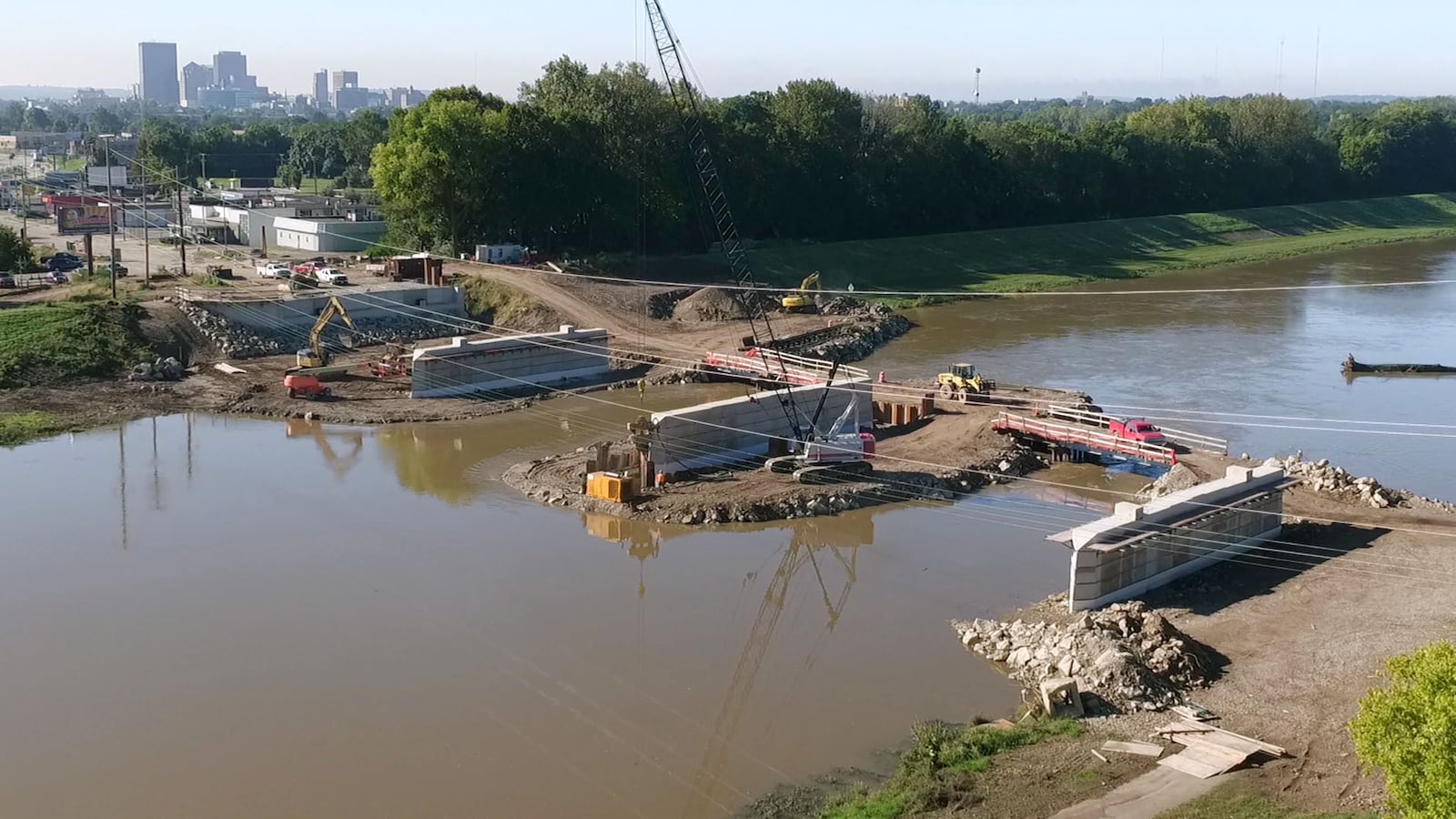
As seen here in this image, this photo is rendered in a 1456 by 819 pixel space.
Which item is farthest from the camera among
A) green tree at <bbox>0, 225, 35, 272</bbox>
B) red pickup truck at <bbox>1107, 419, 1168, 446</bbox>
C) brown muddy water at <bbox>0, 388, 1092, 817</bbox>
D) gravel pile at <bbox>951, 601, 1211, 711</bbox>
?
green tree at <bbox>0, 225, 35, 272</bbox>

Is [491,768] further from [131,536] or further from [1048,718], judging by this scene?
[131,536]

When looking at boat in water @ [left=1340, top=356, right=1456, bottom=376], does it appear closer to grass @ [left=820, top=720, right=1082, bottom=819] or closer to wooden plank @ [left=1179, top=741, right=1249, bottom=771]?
wooden plank @ [left=1179, top=741, right=1249, bottom=771]

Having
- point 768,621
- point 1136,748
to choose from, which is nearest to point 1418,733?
point 1136,748

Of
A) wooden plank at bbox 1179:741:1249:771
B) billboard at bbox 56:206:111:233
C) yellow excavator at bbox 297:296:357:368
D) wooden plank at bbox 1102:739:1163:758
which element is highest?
billboard at bbox 56:206:111:233

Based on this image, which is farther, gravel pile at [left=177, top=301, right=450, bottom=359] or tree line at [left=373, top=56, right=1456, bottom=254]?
tree line at [left=373, top=56, right=1456, bottom=254]

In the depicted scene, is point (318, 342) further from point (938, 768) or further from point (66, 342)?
point (938, 768)

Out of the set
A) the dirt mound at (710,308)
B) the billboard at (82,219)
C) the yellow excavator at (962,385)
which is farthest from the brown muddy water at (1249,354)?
the billboard at (82,219)

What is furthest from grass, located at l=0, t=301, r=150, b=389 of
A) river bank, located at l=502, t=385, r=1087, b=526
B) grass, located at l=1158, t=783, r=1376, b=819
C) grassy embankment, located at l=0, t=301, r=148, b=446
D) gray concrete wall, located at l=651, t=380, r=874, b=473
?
grass, located at l=1158, t=783, r=1376, b=819
